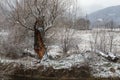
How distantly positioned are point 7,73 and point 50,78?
3445mm

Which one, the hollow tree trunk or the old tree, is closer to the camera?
the old tree

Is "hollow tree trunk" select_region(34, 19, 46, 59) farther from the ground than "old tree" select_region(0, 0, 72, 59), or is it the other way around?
"old tree" select_region(0, 0, 72, 59)

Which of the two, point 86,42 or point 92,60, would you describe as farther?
point 86,42

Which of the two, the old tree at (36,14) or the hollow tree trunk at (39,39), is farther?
the hollow tree trunk at (39,39)

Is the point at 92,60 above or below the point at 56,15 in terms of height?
below

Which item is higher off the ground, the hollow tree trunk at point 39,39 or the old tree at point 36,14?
the old tree at point 36,14

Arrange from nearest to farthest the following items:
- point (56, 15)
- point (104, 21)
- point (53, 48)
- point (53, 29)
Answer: point (56, 15) < point (53, 29) < point (53, 48) < point (104, 21)

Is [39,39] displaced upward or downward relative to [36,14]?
downward

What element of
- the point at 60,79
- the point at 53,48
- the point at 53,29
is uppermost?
the point at 53,29

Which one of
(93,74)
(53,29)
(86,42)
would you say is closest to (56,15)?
(53,29)

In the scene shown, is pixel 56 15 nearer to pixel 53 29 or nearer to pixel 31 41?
pixel 53 29

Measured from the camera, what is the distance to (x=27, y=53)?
27766mm

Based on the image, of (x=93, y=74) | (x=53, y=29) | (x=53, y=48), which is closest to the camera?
(x=93, y=74)

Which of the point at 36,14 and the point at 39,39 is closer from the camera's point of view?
the point at 36,14
